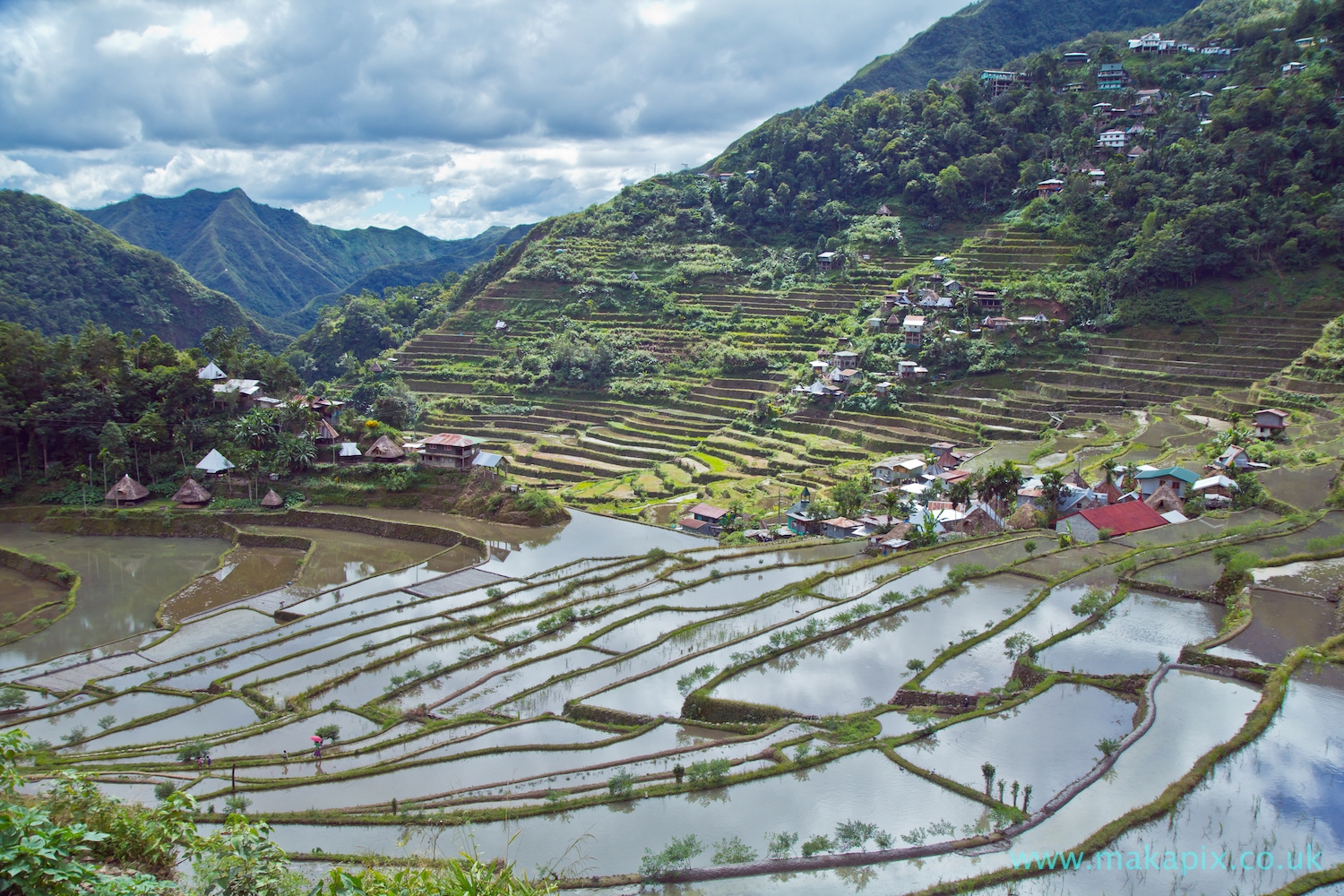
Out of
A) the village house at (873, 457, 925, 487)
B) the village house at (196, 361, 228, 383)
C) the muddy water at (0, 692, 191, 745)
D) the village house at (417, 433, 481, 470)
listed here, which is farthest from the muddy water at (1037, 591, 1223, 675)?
the village house at (196, 361, 228, 383)

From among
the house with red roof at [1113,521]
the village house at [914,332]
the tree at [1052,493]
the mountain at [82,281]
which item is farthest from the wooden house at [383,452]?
the mountain at [82,281]

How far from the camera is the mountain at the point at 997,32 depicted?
216ft

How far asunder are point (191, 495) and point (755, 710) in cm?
1868

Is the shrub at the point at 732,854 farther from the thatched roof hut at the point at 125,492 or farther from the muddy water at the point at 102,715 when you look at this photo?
the thatched roof hut at the point at 125,492

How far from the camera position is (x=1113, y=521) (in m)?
16.1

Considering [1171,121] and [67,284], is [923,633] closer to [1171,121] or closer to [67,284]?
[1171,121]

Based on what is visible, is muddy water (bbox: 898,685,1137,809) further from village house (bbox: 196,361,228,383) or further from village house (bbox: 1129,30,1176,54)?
village house (bbox: 1129,30,1176,54)

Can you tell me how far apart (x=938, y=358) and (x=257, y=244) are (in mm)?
92258

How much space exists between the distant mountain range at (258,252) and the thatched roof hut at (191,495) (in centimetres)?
5928

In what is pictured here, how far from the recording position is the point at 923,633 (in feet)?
39.0

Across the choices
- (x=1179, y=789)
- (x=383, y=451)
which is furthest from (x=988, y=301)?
(x=1179, y=789)

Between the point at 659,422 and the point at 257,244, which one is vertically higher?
the point at 257,244

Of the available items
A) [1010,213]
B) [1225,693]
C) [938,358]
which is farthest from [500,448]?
[1010,213]

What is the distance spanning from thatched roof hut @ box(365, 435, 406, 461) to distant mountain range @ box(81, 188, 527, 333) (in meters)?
59.7
